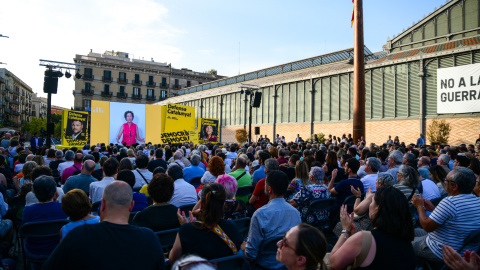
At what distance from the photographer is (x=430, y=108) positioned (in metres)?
20.8

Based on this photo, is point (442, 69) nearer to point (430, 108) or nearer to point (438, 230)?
point (430, 108)

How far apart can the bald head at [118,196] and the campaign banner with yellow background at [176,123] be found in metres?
14.0

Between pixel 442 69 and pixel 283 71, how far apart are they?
731 inches

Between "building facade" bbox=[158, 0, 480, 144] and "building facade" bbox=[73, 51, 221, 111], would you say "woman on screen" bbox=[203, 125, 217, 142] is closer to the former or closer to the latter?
"building facade" bbox=[158, 0, 480, 144]

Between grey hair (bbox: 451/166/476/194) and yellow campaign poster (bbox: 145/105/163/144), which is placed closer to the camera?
grey hair (bbox: 451/166/476/194)

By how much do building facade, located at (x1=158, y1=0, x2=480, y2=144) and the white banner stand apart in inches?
18.4

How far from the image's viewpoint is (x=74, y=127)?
50.4 feet

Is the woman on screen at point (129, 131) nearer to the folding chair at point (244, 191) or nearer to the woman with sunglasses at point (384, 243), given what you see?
the folding chair at point (244, 191)

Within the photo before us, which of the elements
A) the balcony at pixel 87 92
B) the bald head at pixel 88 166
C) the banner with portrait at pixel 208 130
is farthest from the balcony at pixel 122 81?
the bald head at pixel 88 166

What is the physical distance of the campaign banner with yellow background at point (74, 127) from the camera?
15.0 m

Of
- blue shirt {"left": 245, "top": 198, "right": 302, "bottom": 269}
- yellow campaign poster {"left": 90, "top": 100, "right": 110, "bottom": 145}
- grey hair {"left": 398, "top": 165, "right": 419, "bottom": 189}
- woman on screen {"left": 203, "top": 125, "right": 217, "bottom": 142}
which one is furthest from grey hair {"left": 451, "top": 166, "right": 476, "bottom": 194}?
woman on screen {"left": 203, "top": 125, "right": 217, "bottom": 142}

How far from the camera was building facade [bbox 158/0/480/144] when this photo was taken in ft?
66.4

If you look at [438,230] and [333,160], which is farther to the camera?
[333,160]

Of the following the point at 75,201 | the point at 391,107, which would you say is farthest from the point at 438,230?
the point at 391,107
